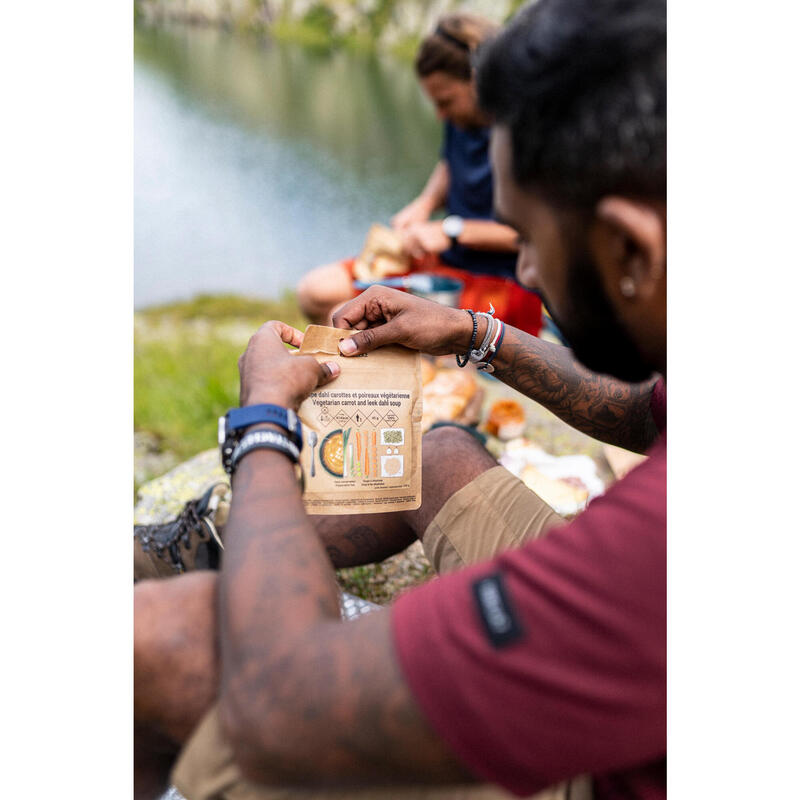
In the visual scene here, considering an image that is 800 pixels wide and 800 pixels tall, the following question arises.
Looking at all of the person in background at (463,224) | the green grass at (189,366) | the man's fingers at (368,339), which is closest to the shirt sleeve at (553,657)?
the man's fingers at (368,339)

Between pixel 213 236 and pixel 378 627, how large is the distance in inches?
274

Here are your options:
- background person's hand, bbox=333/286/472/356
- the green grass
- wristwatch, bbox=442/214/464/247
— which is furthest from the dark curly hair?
wristwatch, bbox=442/214/464/247

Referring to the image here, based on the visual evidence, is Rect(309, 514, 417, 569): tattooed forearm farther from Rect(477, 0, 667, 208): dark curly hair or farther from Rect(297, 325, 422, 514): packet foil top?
Rect(477, 0, 667, 208): dark curly hair

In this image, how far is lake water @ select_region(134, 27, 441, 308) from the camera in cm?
710

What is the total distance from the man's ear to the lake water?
6007 mm

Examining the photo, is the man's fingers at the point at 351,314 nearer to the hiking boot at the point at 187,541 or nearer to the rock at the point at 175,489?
the hiking boot at the point at 187,541

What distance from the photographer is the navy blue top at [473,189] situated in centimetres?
352

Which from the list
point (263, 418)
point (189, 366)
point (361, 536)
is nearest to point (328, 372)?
point (263, 418)

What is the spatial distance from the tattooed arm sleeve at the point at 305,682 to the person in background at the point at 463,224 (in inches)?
101

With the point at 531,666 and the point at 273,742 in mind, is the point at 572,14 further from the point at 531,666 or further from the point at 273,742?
the point at 273,742

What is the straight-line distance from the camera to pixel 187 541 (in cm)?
175

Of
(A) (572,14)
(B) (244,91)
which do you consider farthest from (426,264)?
(B) (244,91)

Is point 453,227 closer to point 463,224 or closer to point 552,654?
point 463,224

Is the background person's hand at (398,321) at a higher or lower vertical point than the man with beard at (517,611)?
higher
